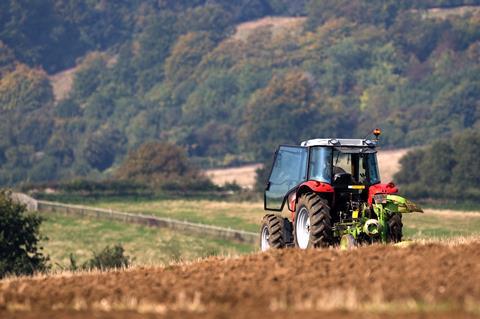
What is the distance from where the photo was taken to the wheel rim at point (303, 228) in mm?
22719

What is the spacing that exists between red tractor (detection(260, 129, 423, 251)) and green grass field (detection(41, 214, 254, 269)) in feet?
110

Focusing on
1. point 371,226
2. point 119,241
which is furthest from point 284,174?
point 119,241

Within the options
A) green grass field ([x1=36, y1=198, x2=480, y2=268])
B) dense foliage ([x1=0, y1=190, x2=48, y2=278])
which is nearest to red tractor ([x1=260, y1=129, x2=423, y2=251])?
dense foliage ([x1=0, y1=190, x2=48, y2=278])

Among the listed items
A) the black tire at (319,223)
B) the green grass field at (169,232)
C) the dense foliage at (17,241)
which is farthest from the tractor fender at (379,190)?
the green grass field at (169,232)

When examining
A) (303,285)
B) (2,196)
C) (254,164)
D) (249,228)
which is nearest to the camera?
(303,285)

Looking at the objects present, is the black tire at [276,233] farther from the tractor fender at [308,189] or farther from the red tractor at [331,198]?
the tractor fender at [308,189]

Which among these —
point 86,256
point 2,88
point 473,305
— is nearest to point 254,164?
point 2,88

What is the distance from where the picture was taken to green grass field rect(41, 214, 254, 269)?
6044 cm

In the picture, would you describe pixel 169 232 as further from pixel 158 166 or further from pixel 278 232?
pixel 158 166

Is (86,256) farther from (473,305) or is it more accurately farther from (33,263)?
(473,305)

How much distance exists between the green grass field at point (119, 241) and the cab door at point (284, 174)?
33155 millimetres

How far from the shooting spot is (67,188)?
94875mm

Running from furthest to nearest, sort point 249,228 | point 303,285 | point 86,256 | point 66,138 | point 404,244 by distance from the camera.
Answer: point 66,138
point 249,228
point 86,256
point 404,244
point 303,285

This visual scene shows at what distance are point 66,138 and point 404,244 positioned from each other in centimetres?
15309
